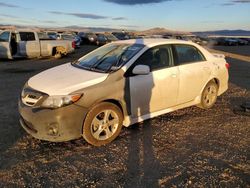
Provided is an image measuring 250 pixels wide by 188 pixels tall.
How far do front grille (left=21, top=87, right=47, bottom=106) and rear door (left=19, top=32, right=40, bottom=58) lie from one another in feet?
43.4

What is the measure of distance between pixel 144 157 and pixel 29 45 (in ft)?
48.5

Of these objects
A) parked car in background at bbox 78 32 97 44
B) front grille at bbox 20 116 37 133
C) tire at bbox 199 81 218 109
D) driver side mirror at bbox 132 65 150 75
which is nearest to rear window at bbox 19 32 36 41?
tire at bbox 199 81 218 109

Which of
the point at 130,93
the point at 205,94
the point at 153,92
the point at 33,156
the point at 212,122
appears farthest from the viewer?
the point at 205,94

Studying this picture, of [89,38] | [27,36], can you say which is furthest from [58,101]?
[89,38]

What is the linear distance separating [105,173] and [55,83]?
1729 millimetres

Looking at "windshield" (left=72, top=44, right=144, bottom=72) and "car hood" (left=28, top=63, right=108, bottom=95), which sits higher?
"windshield" (left=72, top=44, right=144, bottom=72)

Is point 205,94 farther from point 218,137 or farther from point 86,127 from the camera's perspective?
point 86,127

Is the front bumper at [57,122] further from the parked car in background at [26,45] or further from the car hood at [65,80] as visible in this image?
the parked car in background at [26,45]

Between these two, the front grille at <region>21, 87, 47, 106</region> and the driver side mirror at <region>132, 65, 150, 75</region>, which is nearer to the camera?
the front grille at <region>21, 87, 47, 106</region>

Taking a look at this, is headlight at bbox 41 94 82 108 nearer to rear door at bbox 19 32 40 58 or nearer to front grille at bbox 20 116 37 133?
front grille at bbox 20 116 37 133

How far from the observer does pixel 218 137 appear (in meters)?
5.57

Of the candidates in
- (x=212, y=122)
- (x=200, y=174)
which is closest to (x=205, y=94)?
(x=212, y=122)

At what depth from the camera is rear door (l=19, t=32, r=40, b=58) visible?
1753 cm

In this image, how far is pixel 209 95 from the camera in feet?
23.6
